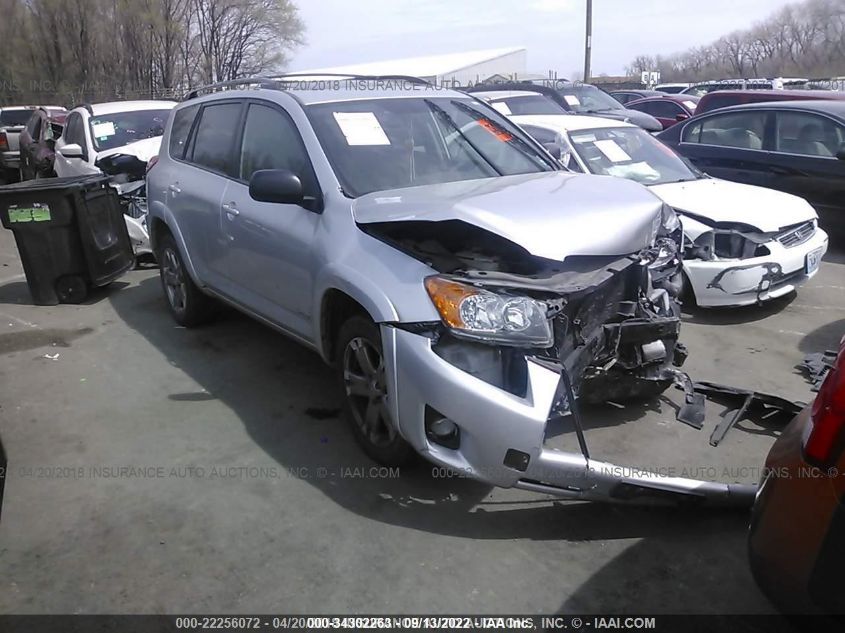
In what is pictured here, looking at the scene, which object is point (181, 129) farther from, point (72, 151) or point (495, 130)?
point (72, 151)

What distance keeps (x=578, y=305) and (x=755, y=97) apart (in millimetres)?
8700

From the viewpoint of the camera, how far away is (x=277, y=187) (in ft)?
12.4

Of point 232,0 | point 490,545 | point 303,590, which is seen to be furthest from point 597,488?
point 232,0

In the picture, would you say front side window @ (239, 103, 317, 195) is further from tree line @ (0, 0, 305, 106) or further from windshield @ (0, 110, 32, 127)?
tree line @ (0, 0, 305, 106)

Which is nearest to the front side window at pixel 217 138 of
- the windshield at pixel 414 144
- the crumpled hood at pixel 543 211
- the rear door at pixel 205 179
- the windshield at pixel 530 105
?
the rear door at pixel 205 179

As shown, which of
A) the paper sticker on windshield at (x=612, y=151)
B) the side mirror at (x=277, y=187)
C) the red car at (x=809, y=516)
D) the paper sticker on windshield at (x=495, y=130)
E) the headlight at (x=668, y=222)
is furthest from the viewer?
the paper sticker on windshield at (x=612, y=151)

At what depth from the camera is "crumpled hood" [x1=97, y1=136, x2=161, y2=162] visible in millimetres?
8672

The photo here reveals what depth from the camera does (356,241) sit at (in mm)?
3600

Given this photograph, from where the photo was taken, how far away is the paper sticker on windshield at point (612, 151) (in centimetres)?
690

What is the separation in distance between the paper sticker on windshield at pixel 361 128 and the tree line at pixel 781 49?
54776 millimetres

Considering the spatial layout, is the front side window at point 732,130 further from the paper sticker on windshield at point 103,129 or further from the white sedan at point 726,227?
the paper sticker on windshield at point 103,129

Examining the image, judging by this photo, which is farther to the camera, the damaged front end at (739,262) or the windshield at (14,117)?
the windshield at (14,117)

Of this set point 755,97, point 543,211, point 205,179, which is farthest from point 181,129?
point 755,97

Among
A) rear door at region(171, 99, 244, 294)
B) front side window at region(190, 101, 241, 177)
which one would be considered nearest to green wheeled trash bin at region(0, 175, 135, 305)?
rear door at region(171, 99, 244, 294)
